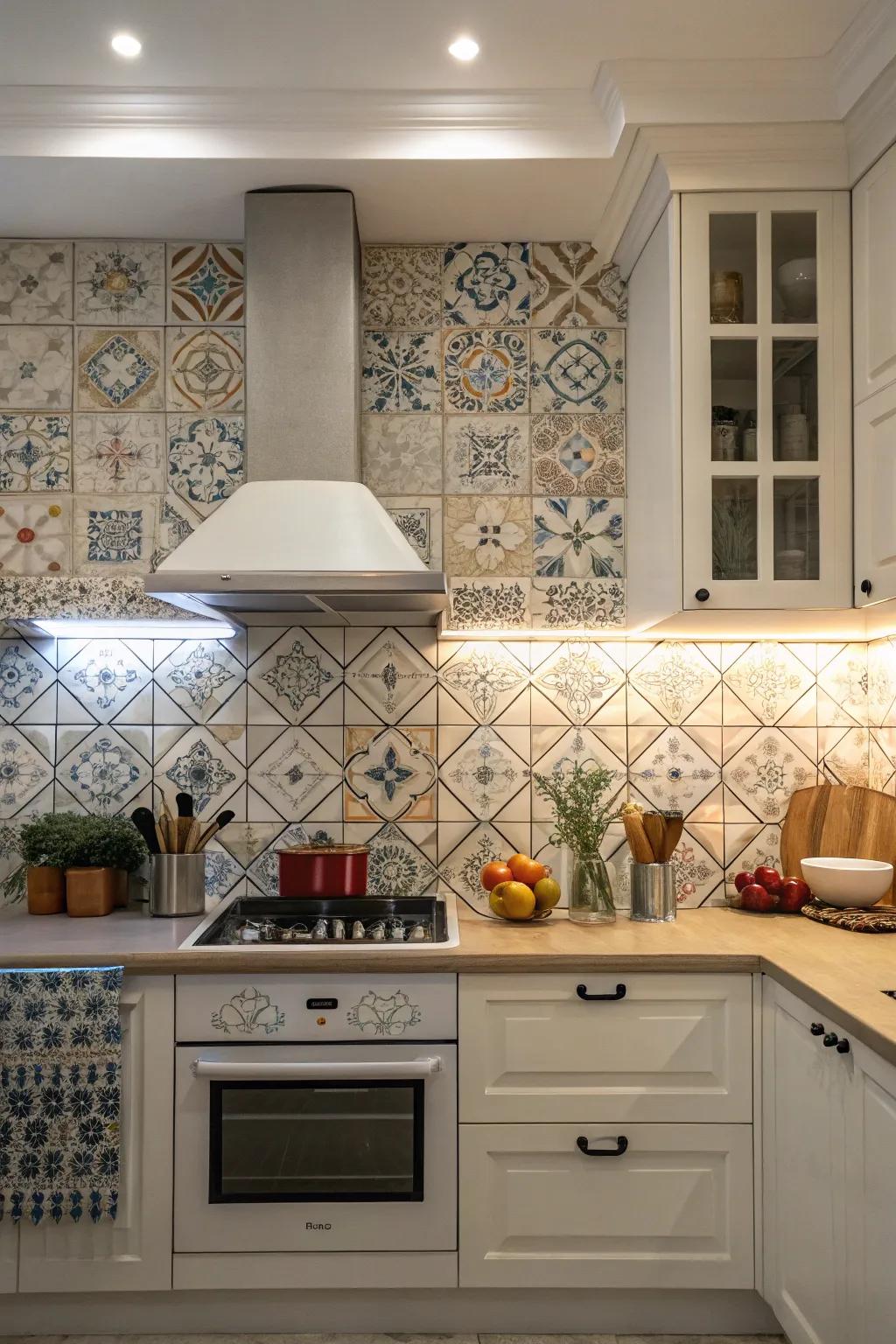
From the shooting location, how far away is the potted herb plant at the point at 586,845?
271 centimetres

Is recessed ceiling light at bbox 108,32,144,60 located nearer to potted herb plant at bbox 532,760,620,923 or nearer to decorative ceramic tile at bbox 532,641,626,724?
decorative ceramic tile at bbox 532,641,626,724

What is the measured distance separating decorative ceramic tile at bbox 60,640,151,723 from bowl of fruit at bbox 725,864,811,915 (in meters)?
1.72

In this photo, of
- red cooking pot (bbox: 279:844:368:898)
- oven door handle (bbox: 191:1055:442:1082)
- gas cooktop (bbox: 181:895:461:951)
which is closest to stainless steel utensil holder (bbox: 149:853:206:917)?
gas cooktop (bbox: 181:895:461:951)

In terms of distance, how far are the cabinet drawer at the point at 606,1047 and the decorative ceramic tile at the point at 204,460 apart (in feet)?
4.87

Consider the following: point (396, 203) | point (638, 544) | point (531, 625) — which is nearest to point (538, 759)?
point (531, 625)

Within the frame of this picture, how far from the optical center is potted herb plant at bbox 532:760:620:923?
8.88 ft

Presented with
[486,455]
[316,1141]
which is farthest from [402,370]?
[316,1141]

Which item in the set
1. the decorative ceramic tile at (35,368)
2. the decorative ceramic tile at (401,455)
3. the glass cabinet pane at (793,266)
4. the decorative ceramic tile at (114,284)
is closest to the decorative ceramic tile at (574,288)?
the decorative ceramic tile at (401,455)

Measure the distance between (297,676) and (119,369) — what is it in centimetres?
98

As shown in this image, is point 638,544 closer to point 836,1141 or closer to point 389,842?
point 389,842

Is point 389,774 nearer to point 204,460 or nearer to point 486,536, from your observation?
point 486,536

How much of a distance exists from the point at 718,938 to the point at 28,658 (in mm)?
1974

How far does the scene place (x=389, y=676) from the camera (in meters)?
2.98

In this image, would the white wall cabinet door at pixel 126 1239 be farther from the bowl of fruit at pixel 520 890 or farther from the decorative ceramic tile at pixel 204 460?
the decorative ceramic tile at pixel 204 460
